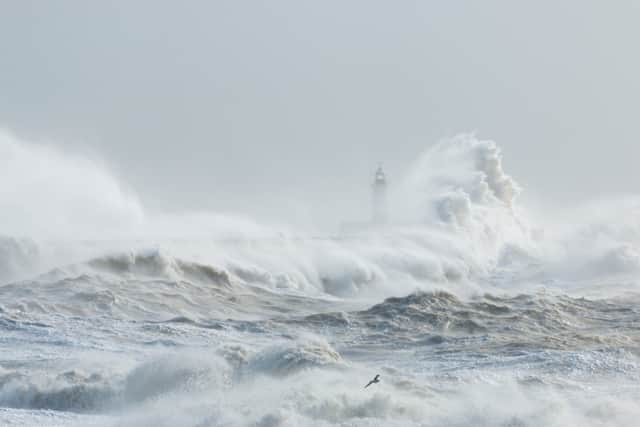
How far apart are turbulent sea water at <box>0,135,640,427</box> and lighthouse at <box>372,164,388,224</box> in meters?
12.5

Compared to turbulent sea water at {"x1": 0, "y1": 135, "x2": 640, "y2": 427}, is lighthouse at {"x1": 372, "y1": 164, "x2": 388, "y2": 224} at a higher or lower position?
higher

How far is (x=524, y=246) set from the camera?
37781mm

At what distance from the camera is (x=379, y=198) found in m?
39.8

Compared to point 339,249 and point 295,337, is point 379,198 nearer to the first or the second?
point 339,249

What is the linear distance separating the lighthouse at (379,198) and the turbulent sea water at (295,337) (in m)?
12.5

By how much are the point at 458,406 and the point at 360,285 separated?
13.4 m

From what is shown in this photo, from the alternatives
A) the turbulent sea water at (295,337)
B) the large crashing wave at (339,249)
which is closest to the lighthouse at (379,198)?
the large crashing wave at (339,249)

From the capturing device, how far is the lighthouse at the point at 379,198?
38906 millimetres

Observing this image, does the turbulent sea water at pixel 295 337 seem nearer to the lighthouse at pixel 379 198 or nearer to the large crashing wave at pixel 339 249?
the large crashing wave at pixel 339 249

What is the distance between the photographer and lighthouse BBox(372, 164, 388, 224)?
1532 inches

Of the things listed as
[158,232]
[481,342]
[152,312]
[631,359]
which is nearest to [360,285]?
[158,232]

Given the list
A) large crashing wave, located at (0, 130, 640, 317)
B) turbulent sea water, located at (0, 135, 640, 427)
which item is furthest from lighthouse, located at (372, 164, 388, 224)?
turbulent sea water, located at (0, 135, 640, 427)

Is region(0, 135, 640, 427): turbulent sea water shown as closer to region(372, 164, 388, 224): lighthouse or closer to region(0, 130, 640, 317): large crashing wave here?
region(0, 130, 640, 317): large crashing wave

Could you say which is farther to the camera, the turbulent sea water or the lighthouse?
the lighthouse
